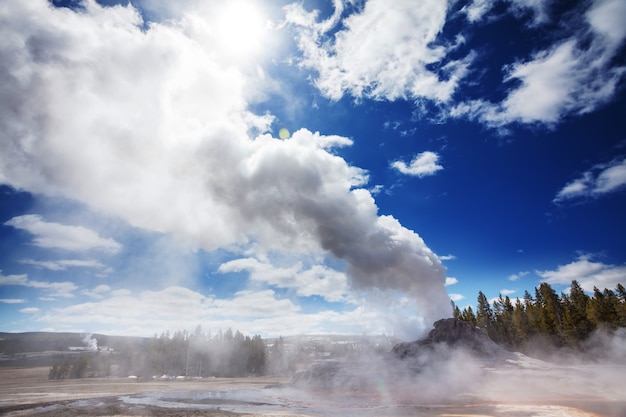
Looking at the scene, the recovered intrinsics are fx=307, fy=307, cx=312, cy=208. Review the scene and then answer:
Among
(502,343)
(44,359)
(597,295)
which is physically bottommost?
(44,359)

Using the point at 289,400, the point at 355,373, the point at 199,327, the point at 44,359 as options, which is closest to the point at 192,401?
the point at 289,400

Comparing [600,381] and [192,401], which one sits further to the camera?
[192,401]

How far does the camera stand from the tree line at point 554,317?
5431cm

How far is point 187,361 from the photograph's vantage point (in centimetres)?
9212

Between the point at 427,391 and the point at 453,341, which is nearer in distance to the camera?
the point at 427,391

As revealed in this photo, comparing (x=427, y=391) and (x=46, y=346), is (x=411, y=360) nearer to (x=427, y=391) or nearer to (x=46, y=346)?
(x=427, y=391)

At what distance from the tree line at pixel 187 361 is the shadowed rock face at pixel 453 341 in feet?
200

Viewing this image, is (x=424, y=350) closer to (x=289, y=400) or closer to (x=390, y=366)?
(x=390, y=366)

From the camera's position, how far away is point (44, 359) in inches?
4961

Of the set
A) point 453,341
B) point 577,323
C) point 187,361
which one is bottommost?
point 187,361

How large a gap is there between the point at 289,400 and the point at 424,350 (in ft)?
71.1

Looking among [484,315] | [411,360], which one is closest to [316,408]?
[411,360]

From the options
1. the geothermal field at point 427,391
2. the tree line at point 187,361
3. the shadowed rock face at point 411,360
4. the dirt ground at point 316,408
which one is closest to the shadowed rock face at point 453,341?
the shadowed rock face at point 411,360

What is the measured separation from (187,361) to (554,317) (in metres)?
94.6
